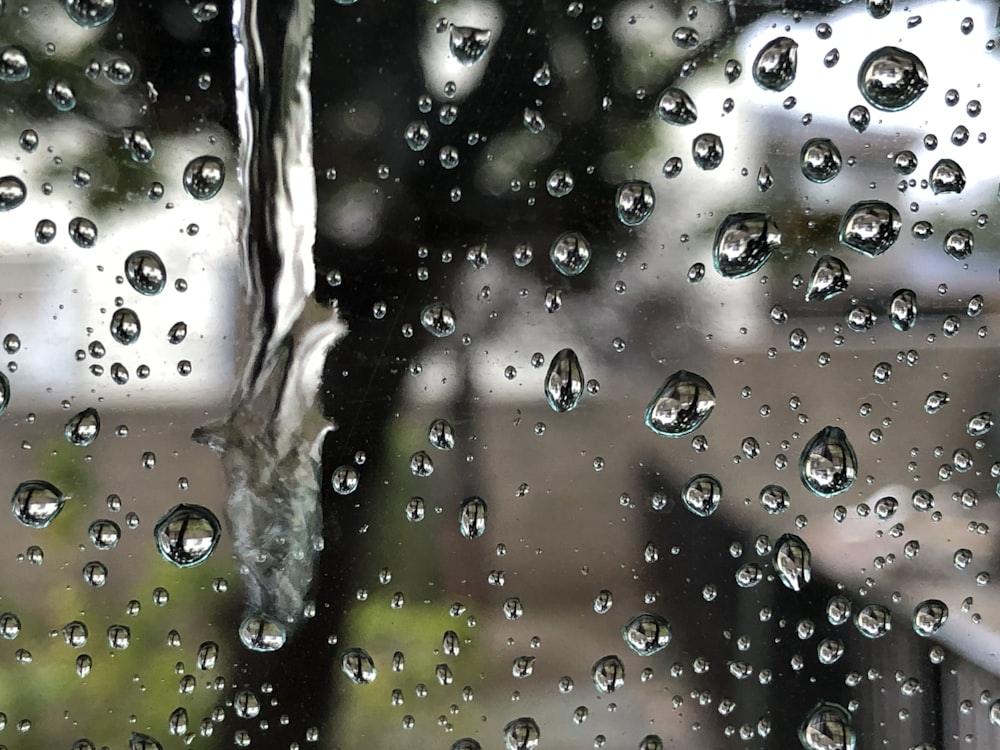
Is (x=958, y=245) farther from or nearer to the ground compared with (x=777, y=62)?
nearer to the ground

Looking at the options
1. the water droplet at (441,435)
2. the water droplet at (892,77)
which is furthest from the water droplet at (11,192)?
the water droplet at (892,77)

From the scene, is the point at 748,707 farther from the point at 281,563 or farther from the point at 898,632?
the point at 281,563

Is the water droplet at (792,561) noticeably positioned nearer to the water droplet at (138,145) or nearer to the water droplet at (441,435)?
the water droplet at (441,435)

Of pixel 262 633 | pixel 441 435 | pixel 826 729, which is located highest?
pixel 441 435

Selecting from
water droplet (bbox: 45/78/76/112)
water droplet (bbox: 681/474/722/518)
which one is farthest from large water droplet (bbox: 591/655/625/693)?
water droplet (bbox: 45/78/76/112)

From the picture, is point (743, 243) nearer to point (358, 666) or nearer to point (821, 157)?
point (821, 157)

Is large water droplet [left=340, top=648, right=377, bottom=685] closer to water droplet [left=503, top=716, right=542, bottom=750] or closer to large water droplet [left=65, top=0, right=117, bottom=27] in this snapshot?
water droplet [left=503, top=716, right=542, bottom=750]

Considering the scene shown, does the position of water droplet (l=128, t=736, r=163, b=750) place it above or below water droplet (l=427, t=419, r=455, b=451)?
below

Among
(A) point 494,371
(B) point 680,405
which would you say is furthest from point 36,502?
(B) point 680,405
